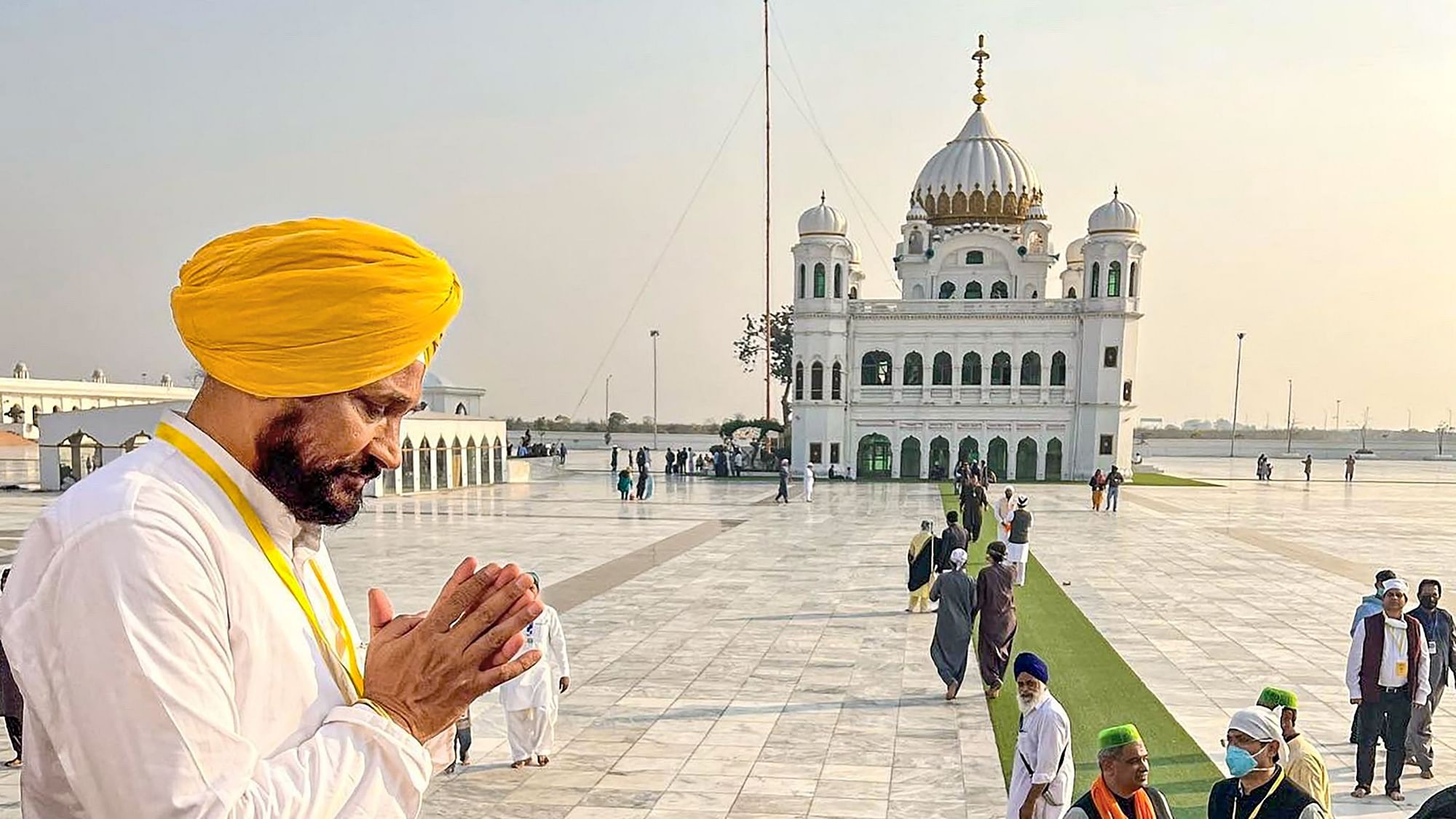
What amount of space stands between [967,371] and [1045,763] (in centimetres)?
3799

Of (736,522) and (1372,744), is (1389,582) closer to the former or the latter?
(1372,744)

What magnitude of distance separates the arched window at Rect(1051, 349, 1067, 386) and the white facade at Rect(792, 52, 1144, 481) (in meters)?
0.06

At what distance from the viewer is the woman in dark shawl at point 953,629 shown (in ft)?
30.5

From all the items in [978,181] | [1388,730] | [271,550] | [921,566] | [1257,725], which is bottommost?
[1388,730]

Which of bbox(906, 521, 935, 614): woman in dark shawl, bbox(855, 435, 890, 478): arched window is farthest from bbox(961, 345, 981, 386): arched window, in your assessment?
bbox(906, 521, 935, 614): woman in dark shawl

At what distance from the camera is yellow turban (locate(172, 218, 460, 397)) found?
4.76ft

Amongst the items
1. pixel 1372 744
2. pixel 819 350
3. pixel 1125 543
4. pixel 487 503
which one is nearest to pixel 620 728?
pixel 1372 744

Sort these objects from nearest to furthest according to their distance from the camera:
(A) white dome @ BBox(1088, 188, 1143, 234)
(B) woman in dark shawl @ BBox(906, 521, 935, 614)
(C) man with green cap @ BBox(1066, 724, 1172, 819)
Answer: (C) man with green cap @ BBox(1066, 724, 1172, 819) < (B) woman in dark shawl @ BBox(906, 521, 935, 614) < (A) white dome @ BBox(1088, 188, 1143, 234)

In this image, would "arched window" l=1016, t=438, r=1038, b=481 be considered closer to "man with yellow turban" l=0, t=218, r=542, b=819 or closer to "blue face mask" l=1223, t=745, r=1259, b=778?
"blue face mask" l=1223, t=745, r=1259, b=778

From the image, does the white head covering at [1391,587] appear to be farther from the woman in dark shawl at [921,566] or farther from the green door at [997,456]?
the green door at [997,456]

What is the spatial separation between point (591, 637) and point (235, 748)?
10.7 metres

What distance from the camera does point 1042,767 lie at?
5336 millimetres

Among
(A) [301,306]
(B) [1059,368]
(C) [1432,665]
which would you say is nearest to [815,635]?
(C) [1432,665]

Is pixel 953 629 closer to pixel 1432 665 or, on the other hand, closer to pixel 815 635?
pixel 815 635
